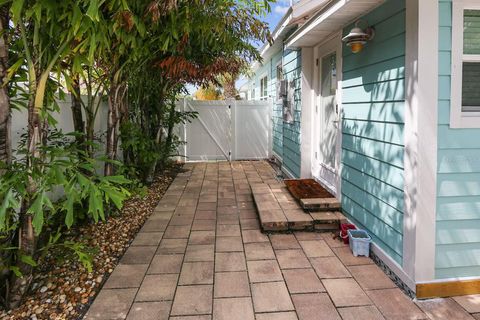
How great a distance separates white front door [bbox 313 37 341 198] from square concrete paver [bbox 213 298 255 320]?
7.01ft

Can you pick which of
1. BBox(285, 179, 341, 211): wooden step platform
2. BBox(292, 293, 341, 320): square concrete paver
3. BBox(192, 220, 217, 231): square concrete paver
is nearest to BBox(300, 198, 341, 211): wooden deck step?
BBox(285, 179, 341, 211): wooden step platform

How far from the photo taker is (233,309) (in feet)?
7.73

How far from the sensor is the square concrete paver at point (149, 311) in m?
2.27

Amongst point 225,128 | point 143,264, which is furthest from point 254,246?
point 225,128

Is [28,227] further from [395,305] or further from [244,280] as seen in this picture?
[395,305]

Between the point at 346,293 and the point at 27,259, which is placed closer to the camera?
the point at 27,259

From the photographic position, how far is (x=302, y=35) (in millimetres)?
4652

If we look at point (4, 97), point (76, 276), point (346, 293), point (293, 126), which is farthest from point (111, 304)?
point (293, 126)

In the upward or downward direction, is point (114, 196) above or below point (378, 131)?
below

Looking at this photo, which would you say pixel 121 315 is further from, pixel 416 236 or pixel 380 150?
pixel 380 150

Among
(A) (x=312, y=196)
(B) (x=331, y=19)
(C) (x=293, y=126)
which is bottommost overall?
(A) (x=312, y=196)

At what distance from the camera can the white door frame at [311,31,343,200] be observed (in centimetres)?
409

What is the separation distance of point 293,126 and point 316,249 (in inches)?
132

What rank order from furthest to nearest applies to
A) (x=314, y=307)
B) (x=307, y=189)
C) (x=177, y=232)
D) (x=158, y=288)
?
1. (x=307, y=189)
2. (x=177, y=232)
3. (x=158, y=288)
4. (x=314, y=307)
